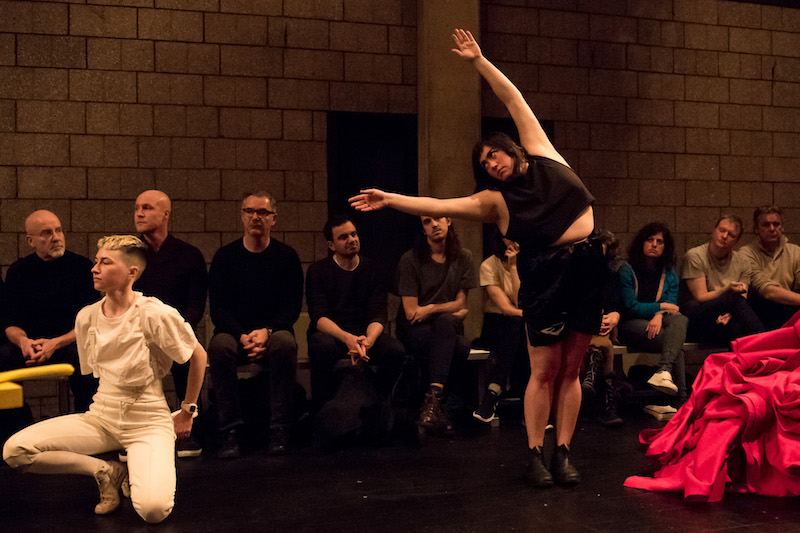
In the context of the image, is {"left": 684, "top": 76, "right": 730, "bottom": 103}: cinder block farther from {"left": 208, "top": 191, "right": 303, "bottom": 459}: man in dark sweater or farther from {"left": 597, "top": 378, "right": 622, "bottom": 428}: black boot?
{"left": 208, "top": 191, "right": 303, "bottom": 459}: man in dark sweater

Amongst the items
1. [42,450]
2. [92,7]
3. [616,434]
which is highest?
[92,7]

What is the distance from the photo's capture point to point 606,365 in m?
4.38

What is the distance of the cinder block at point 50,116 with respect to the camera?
4820 mm

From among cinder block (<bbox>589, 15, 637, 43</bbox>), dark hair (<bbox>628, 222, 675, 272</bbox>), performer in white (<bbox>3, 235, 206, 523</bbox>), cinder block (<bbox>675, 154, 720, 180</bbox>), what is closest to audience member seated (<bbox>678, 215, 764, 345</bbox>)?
dark hair (<bbox>628, 222, 675, 272</bbox>)

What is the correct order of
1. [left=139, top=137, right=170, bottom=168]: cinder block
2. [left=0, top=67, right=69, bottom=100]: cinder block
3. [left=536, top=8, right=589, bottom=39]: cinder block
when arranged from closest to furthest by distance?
[left=0, top=67, right=69, bottom=100]: cinder block
[left=139, top=137, right=170, bottom=168]: cinder block
[left=536, top=8, right=589, bottom=39]: cinder block

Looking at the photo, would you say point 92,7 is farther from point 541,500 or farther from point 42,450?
point 541,500

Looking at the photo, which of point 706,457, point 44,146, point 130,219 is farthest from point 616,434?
point 44,146

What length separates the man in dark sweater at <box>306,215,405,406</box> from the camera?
13.0 ft

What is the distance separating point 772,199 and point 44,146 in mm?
5499

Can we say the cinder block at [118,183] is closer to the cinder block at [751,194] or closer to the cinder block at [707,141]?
the cinder block at [707,141]

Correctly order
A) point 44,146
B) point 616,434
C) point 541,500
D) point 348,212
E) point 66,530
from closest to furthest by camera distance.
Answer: point 66,530, point 541,500, point 616,434, point 44,146, point 348,212

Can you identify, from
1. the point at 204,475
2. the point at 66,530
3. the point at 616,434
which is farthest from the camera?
the point at 616,434

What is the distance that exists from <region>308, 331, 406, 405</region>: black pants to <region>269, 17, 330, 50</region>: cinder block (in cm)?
222

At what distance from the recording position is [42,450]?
2.64 m
